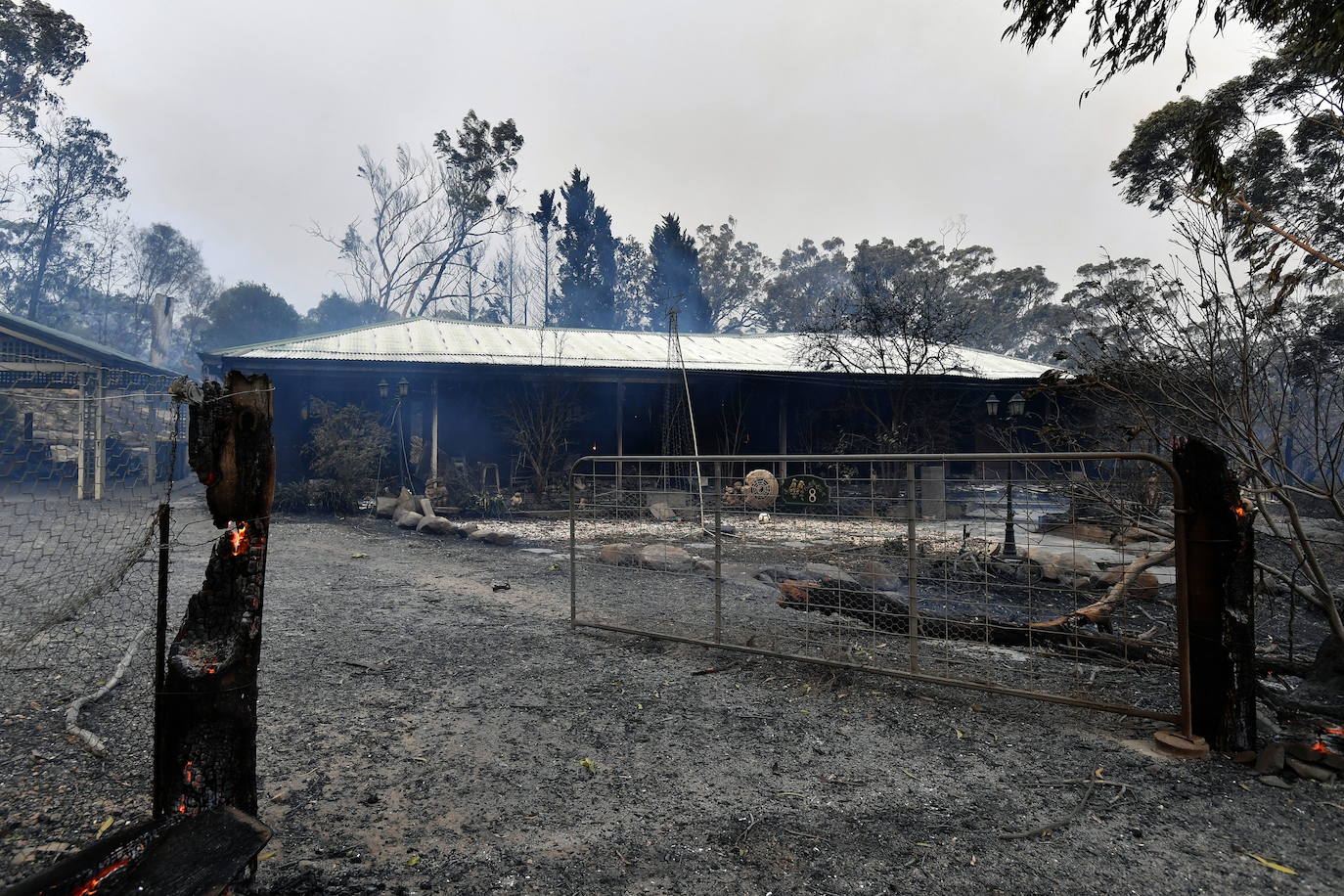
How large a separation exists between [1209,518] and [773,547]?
2.55 meters

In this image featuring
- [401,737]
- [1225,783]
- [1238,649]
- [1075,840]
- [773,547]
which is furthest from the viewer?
[773,547]

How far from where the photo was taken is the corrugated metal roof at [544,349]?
13.7m

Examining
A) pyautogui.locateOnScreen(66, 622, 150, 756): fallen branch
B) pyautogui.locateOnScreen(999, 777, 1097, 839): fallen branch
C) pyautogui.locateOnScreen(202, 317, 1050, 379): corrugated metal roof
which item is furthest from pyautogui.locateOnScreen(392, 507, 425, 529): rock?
pyautogui.locateOnScreen(999, 777, 1097, 839): fallen branch

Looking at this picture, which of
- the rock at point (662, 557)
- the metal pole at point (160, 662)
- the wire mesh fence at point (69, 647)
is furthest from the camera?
the rock at point (662, 557)

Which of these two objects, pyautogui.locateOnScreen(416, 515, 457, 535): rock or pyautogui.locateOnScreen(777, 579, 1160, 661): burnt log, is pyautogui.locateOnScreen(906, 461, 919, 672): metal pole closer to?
pyautogui.locateOnScreen(777, 579, 1160, 661): burnt log

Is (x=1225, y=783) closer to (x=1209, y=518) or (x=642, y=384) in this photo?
(x=1209, y=518)

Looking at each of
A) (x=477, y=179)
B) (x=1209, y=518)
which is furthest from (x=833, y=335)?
(x=477, y=179)

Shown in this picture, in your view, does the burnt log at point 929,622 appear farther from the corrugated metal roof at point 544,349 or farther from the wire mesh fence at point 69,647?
the corrugated metal roof at point 544,349

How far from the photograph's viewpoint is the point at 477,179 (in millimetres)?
30828

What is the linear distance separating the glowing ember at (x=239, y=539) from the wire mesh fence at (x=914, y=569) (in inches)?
100

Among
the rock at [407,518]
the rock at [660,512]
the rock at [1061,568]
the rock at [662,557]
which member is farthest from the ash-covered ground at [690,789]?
the rock at [407,518]

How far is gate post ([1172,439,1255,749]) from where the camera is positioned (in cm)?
288

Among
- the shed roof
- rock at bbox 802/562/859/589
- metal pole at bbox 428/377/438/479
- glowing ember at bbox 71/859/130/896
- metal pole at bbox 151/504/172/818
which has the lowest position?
glowing ember at bbox 71/859/130/896

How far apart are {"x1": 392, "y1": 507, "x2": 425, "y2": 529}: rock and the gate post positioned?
32.2 ft
